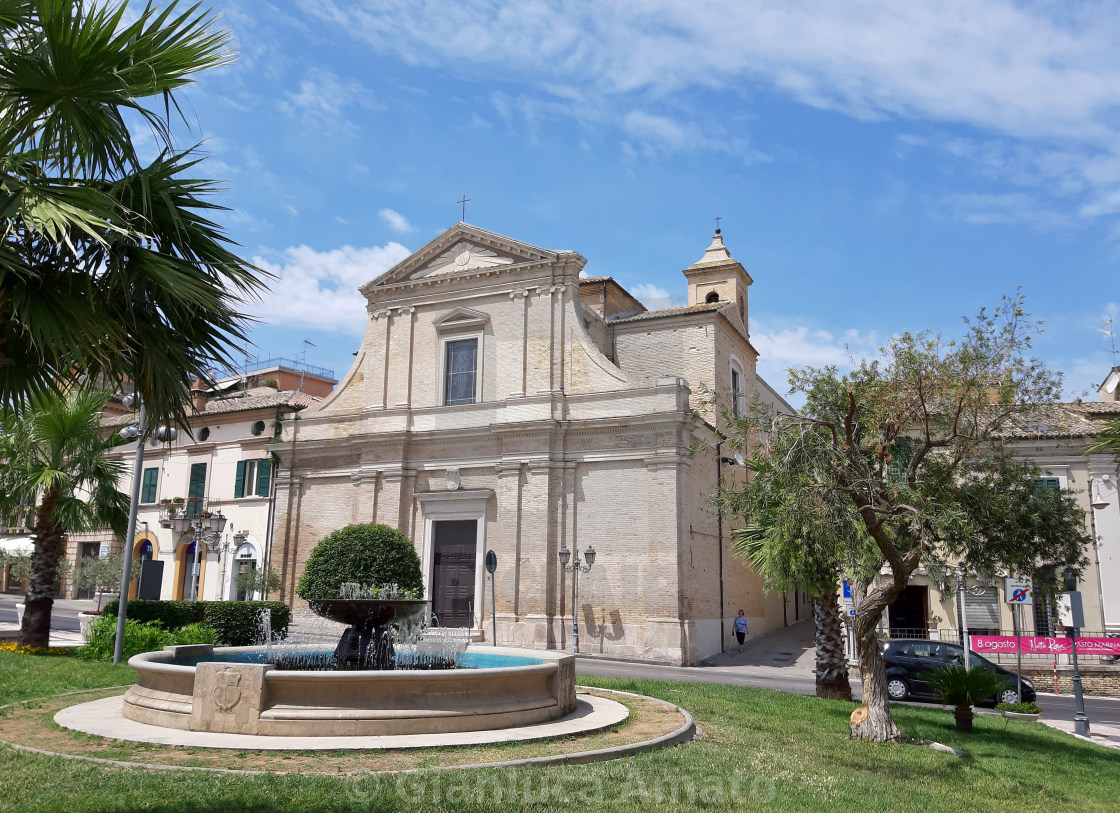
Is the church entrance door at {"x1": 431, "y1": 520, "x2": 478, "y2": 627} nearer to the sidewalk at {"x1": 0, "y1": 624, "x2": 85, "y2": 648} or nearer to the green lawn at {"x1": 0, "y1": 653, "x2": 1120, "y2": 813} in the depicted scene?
the sidewalk at {"x1": 0, "y1": 624, "x2": 85, "y2": 648}

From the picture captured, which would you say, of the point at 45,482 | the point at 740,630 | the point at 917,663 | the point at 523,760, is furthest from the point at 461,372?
the point at 523,760

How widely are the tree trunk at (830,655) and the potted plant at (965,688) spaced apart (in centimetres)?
264

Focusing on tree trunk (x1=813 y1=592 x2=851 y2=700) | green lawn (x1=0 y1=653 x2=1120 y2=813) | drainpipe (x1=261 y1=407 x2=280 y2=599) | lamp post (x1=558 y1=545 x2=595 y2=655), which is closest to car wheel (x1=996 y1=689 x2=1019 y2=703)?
tree trunk (x1=813 y1=592 x2=851 y2=700)

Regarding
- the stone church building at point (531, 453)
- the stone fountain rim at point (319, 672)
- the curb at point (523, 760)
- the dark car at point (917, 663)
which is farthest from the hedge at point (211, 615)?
the dark car at point (917, 663)

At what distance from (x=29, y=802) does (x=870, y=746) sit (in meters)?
9.16

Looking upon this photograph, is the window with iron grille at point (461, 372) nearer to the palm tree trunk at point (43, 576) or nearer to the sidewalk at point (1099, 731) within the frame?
the palm tree trunk at point (43, 576)

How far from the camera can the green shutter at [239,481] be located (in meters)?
35.8

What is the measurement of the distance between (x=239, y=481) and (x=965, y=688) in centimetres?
3039

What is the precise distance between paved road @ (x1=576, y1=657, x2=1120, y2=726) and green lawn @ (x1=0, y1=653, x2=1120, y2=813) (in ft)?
21.8

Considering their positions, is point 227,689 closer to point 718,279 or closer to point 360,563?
point 360,563

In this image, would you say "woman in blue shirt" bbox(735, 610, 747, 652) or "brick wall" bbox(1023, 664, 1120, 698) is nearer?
"brick wall" bbox(1023, 664, 1120, 698)

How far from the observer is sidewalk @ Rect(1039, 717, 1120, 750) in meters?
14.6

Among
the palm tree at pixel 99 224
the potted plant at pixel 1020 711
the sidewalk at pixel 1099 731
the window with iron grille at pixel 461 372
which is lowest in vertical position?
the sidewalk at pixel 1099 731

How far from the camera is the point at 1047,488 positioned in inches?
519
